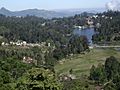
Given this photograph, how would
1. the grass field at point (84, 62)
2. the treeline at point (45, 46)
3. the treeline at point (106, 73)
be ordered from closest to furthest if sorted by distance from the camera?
the treeline at point (106, 73), the grass field at point (84, 62), the treeline at point (45, 46)

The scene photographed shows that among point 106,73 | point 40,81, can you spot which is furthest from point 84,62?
point 40,81

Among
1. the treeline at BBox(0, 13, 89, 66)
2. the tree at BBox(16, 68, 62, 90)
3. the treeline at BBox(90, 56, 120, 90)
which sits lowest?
the treeline at BBox(0, 13, 89, 66)

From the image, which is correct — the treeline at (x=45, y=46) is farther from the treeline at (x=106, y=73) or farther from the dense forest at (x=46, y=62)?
the treeline at (x=106, y=73)

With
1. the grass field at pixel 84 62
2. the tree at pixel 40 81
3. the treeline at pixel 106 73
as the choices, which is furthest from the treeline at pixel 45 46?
the tree at pixel 40 81

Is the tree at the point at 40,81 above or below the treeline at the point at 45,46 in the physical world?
above

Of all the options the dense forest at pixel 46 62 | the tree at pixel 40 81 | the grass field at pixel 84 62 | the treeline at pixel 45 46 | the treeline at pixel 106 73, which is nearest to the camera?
the tree at pixel 40 81

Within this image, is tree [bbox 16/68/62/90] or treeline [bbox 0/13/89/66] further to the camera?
treeline [bbox 0/13/89/66]

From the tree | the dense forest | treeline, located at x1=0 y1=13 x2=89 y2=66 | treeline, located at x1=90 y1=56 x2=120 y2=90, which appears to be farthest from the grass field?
the tree

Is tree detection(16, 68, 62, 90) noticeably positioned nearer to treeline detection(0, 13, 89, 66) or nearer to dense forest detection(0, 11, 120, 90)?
dense forest detection(0, 11, 120, 90)

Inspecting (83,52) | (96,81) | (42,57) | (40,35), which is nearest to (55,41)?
(40,35)
